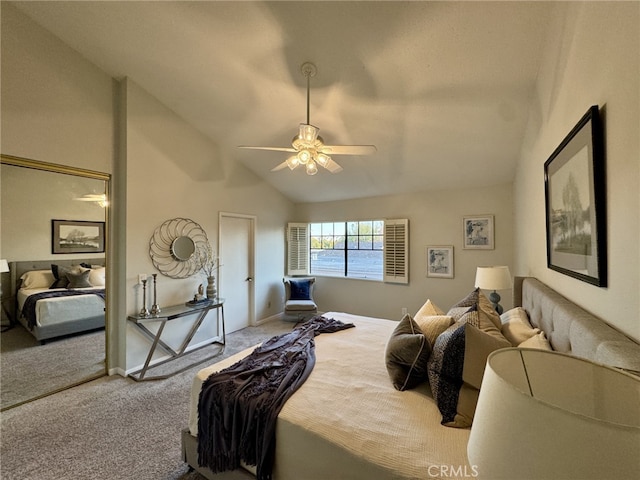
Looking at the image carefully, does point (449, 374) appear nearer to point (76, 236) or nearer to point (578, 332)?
point (578, 332)

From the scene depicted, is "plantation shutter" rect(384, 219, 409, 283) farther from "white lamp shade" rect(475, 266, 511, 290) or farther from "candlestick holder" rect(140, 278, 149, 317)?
"candlestick holder" rect(140, 278, 149, 317)

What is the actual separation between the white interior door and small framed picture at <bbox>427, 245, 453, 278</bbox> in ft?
9.74

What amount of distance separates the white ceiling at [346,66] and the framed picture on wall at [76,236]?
1.70m

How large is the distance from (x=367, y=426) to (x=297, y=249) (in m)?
4.35

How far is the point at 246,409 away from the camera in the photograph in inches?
57.5

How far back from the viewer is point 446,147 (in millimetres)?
3248

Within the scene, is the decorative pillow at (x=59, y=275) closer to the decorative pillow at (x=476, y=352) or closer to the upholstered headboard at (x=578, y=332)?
the decorative pillow at (x=476, y=352)

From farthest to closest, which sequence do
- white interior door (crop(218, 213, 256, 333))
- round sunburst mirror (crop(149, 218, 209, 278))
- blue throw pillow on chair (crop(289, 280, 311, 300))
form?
1. blue throw pillow on chair (crop(289, 280, 311, 300))
2. white interior door (crop(218, 213, 256, 333))
3. round sunburst mirror (crop(149, 218, 209, 278))

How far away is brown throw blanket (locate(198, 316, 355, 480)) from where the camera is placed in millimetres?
1382

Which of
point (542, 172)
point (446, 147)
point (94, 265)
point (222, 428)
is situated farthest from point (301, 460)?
point (446, 147)

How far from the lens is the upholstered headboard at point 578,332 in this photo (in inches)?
33.0

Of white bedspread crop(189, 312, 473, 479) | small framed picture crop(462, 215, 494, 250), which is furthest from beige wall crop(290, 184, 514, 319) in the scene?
white bedspread crop(189, 312, 473, 479)

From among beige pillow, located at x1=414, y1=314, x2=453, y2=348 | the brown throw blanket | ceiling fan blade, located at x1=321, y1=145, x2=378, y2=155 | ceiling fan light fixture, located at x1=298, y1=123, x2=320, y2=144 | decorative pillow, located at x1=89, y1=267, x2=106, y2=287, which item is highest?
ceiling fan light fixture, located at x1=298, y1=123, x2=320, y2=144

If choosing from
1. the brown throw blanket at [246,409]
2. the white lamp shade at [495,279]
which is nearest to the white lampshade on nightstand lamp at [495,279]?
the white lamp shade at [495,279]
